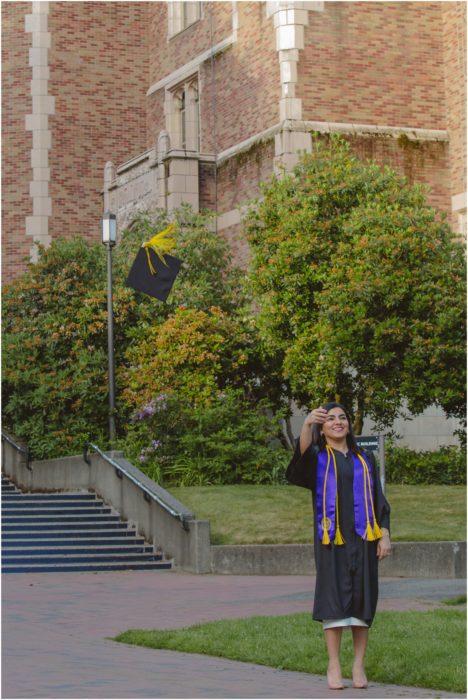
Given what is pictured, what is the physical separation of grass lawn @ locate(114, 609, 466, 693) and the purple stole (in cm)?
110

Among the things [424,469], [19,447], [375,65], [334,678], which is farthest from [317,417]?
[375,65]

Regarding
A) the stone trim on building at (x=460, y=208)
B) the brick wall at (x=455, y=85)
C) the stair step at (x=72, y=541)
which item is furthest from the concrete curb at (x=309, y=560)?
the brick wall at (x=455, y=85)

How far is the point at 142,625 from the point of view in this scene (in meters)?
12.7

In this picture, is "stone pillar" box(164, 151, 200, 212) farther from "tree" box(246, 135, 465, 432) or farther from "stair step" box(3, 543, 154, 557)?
"stair step" box(3, 543, 154, 557)

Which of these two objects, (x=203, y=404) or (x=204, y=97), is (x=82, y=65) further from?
(x=203, y=404)

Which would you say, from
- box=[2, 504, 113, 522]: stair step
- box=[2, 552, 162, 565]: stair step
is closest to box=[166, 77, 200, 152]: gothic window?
box=[2, 504, 113, 522]: stair step

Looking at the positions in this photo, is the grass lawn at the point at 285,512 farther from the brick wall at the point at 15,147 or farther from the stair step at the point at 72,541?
the brick wall at the point at 15,147

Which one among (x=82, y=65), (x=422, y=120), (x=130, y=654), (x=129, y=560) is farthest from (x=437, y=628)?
(x=82, y=65)

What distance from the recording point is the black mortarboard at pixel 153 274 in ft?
88.9

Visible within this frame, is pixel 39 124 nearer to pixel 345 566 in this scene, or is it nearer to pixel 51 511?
pixel 51 511

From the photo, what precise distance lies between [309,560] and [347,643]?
8489mm

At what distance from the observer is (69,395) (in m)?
26.7

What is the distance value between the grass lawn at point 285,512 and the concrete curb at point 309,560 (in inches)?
20.4

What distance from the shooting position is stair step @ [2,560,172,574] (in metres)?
19.3
